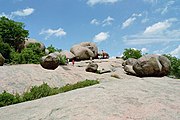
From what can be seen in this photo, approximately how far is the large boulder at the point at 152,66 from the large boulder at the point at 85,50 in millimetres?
19006

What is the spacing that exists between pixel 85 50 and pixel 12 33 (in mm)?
12032

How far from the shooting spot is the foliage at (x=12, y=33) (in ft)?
145

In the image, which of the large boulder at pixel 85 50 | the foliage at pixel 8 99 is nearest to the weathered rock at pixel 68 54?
the large boulder at pixel 85 50

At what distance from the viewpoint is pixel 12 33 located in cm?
4447

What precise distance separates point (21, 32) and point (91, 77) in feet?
73.3

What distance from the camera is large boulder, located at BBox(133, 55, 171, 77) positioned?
28550 millimetres

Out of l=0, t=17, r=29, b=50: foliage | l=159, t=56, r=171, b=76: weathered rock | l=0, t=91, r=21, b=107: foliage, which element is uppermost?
l=0, t=17, r=29, b=50: foliage

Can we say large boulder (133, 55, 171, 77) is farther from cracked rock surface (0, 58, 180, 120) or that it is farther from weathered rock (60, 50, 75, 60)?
cracked rock surface (0, 58, 180, 120)

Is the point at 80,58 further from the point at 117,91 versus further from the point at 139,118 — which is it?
the point at 139,118

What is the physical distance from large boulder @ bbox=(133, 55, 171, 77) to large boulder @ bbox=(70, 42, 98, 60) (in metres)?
19.0

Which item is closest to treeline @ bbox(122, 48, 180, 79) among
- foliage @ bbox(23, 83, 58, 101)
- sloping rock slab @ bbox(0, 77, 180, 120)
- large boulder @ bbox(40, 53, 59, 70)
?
large boulder @ bbox(40, 53, 59, 70)

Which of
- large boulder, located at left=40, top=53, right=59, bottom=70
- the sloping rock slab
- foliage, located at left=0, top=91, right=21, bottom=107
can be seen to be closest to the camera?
the sloping rock slab

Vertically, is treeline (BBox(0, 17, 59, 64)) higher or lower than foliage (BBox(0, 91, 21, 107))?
higher

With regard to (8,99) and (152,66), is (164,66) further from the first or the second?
(8,99)
